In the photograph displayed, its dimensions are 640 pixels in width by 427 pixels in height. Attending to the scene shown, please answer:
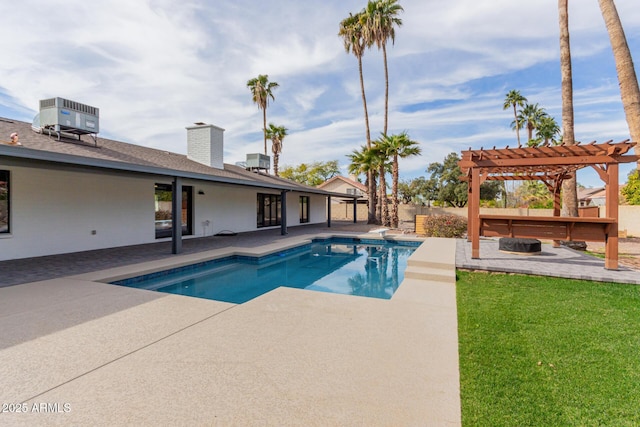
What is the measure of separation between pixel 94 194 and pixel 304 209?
14.3m

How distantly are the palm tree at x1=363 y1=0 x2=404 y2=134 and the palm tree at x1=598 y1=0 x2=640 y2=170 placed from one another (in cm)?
1352

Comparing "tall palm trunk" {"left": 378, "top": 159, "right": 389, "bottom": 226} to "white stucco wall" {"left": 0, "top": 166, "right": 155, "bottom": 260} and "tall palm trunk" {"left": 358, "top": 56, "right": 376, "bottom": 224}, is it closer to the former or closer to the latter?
"tall palm trunk" {"left": 358, "top": 56, "right": 376, "bottom": 224}

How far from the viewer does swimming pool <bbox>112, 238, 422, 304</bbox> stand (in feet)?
21.6

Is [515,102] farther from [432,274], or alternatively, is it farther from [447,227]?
[432,274]

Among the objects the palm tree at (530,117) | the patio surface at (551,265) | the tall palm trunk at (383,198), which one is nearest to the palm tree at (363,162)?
the tall palm trunk at (383,198)

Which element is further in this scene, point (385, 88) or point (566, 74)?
point (385, 88)

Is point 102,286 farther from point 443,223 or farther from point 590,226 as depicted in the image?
point 443,223

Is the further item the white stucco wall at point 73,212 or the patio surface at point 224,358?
the white stucco wall at point 73,212

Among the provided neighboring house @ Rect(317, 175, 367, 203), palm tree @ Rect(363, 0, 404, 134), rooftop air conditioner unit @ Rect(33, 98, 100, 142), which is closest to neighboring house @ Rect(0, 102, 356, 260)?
rooftop air conditioner unit @ Rect(33, 98, 100, 142)

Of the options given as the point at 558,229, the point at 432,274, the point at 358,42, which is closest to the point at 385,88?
the point at 358,42

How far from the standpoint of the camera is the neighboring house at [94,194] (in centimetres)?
723

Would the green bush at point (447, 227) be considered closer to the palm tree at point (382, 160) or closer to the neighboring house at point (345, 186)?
the palm tree at point (382, 160)

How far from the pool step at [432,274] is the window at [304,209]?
1540 centimetres

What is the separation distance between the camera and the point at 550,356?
3061mm
